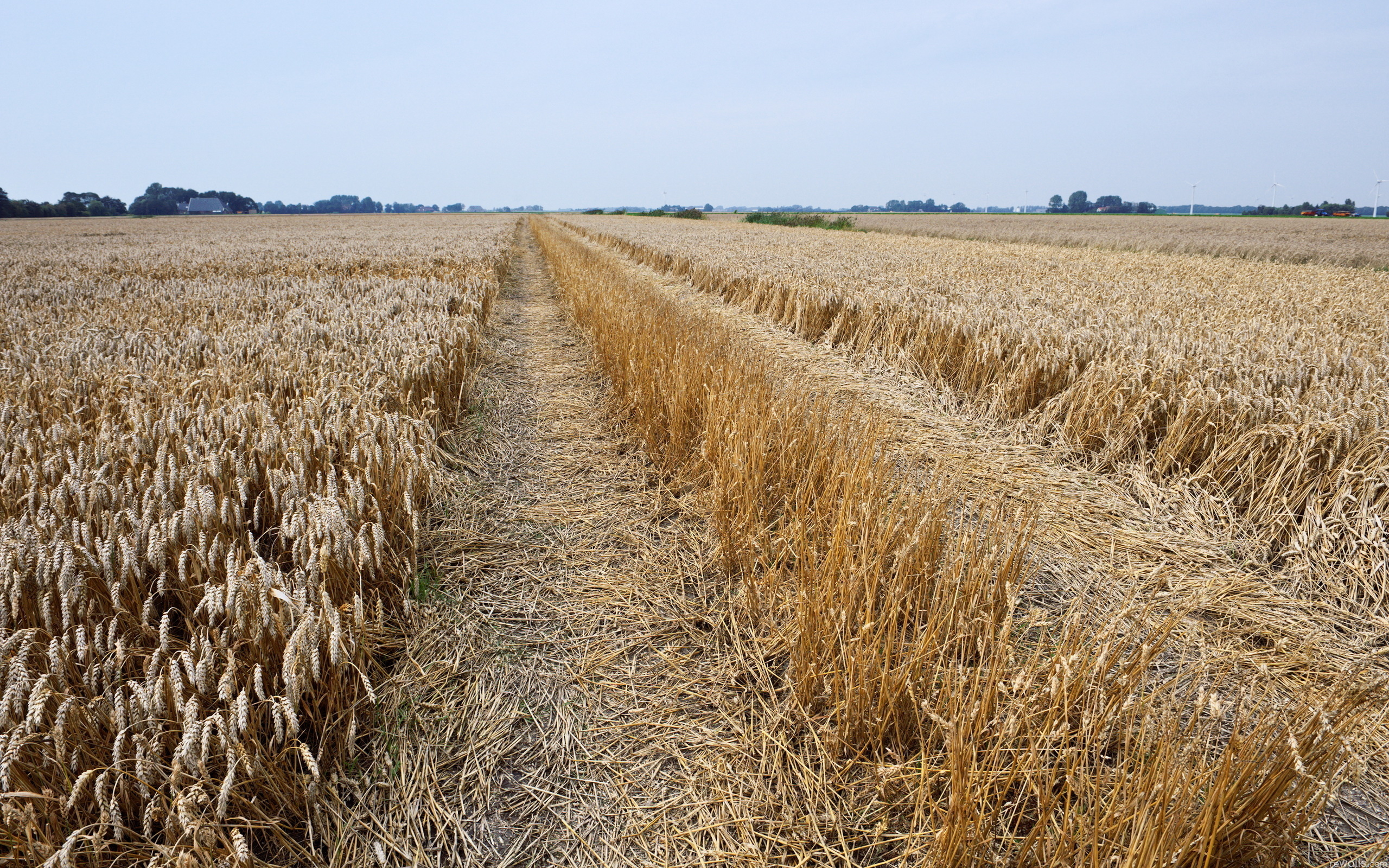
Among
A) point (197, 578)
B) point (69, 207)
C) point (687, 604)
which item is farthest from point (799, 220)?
point (69, 207)

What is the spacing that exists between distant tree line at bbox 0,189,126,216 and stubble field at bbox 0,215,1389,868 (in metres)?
85.8

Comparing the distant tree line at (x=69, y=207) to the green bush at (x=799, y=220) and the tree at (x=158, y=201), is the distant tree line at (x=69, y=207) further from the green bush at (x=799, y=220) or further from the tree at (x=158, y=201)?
the green bush at (x=799, y=220)

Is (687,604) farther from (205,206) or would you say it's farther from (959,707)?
(205,206)

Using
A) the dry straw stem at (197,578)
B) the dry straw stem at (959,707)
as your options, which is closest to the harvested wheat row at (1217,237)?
the dry straw stem at (959,707)

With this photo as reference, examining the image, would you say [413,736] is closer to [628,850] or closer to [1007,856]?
[628,850]

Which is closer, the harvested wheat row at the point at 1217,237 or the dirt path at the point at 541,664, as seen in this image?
the dirt path at the point at 541,664

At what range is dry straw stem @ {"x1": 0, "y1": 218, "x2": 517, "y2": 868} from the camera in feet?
4.53

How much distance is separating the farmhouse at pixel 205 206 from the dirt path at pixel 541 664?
128m

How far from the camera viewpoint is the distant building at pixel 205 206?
9938 centimetres

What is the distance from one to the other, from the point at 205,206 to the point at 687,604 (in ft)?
444

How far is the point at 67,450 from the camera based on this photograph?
8.01ft

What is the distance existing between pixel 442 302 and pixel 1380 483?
785 centimetres

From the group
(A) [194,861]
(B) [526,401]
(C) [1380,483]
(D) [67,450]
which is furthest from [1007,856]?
(B) [526,401]

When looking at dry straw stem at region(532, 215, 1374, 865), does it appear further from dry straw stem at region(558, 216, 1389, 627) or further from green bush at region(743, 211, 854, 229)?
green bush at region(743, 211, 854, 229)
